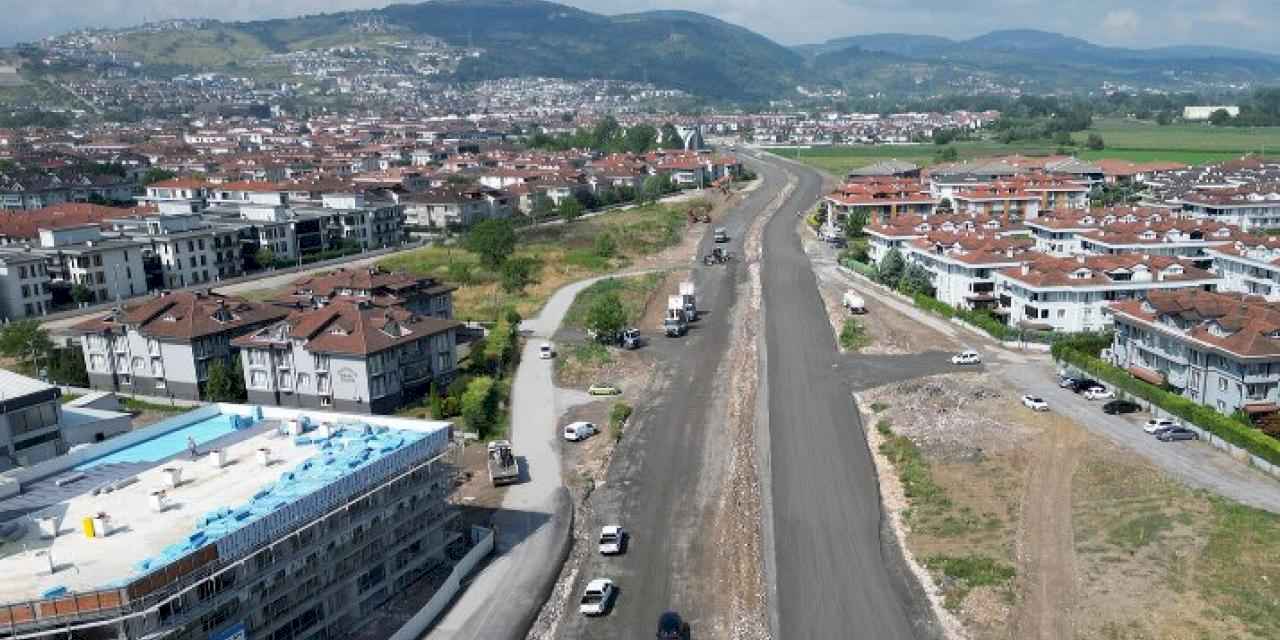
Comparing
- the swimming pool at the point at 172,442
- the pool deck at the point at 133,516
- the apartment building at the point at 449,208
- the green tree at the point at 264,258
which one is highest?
the apartment building at the point at 449,208

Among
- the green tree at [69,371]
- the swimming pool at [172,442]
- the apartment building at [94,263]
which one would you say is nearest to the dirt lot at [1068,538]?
the swimming pool at [172,442]

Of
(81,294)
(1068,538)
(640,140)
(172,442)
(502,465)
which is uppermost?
(640,140)

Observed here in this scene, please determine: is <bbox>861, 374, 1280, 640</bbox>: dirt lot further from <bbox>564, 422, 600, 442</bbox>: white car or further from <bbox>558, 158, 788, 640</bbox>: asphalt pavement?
<bbox>564, 422, 600, 442</bbox>: white car

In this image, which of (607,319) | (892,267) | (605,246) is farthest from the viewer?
(605,246)

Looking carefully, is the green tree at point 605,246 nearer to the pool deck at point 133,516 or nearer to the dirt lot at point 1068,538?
the dirt lot at point 1068,538

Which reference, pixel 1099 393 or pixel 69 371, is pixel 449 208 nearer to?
pixel 69 371

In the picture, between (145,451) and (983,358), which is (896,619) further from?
(983,358)

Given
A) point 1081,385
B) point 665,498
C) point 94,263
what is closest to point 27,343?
point 94,263
